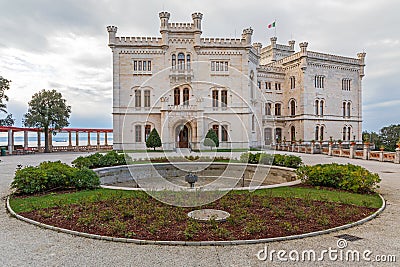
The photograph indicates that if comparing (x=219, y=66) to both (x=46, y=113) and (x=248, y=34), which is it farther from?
(x=46, y=113)

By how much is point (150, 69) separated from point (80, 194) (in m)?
28.6

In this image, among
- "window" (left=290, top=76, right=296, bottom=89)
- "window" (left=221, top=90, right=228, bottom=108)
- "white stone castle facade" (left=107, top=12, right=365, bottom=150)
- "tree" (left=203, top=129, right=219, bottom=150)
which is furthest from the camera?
"window" (left=290, top=76, right=296, bottom=89)

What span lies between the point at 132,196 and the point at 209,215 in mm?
Result: 3358

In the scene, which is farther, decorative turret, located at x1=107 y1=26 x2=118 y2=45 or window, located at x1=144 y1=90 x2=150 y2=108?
window, located at x1=144 y1=90 x2=150 y2=108

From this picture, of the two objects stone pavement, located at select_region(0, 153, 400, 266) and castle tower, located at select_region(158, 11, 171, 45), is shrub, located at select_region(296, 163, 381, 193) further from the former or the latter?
castle tower, located at select_region(158, 11, 171, 45)

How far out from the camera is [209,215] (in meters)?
7.91

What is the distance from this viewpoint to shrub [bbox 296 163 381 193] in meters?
10.8

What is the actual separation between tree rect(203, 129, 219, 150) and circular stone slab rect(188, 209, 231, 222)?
21.7m

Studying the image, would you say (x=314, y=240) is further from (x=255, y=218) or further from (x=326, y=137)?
(x=326, y=137)

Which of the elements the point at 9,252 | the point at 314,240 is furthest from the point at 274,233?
the point at 9,252

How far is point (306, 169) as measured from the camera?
1269cm

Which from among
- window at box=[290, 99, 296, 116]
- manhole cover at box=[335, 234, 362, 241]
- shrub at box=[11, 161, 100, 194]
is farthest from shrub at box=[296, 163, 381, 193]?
window at box=[290, 99, 296, 116]

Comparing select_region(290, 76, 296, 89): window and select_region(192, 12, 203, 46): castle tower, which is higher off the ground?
select_region(192, 12, 203, 46): castle tower

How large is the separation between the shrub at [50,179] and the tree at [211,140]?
19.0 metres
